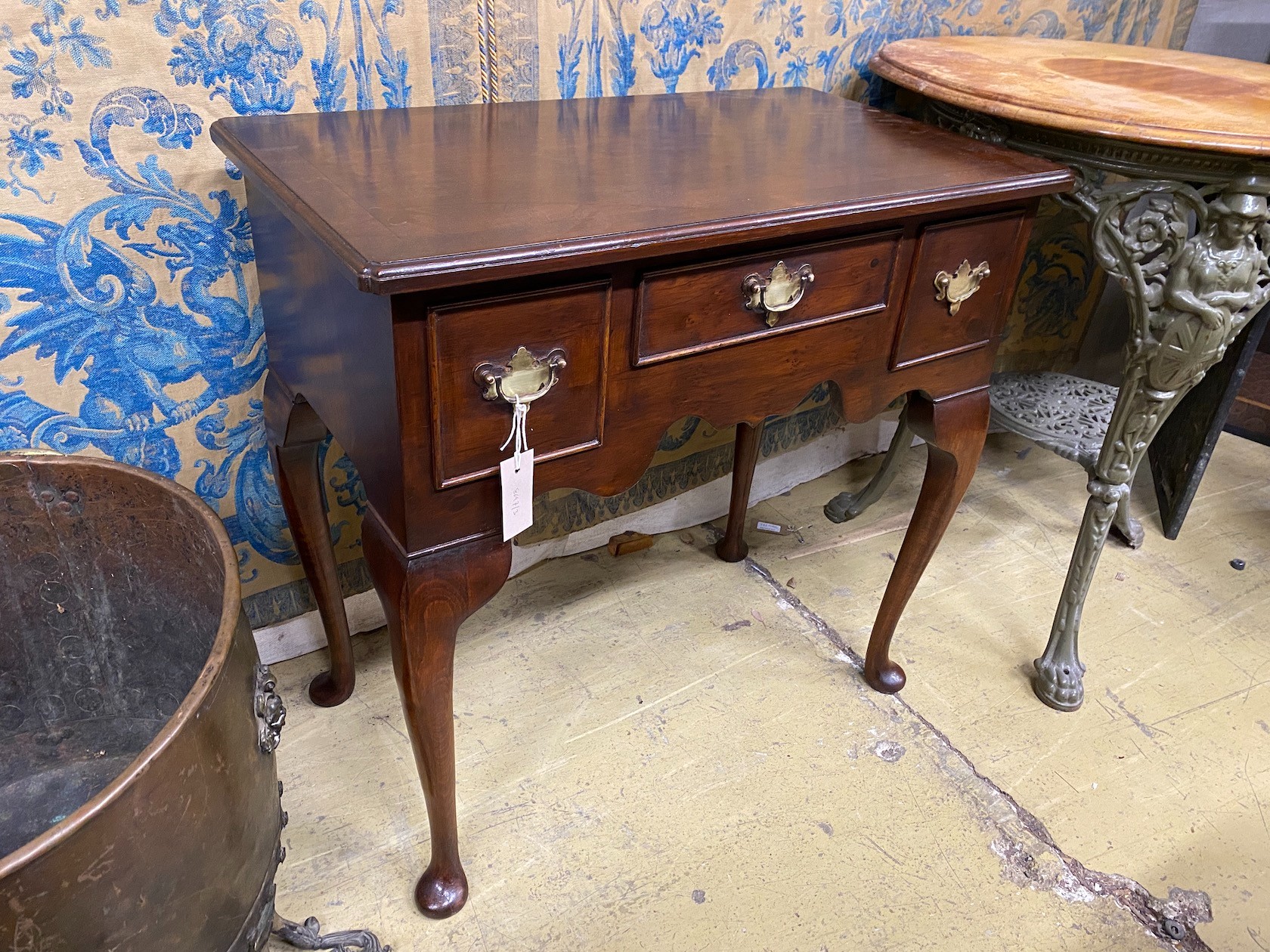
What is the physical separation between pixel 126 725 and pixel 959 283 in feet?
3.80

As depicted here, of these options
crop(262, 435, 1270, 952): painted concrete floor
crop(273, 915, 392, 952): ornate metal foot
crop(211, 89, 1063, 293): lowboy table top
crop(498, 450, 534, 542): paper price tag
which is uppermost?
crop(211, 89, 1063, 293): lowboy table top

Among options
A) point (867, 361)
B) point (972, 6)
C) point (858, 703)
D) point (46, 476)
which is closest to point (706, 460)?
point (858, 703)

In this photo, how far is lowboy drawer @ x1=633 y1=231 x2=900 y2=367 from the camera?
95 centimetres

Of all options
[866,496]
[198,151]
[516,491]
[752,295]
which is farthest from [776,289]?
[866,496]

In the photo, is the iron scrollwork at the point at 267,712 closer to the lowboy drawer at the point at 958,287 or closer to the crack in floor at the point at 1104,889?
the lowboy drawer at the point at 958,287

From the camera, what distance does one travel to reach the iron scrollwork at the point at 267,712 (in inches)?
34.0

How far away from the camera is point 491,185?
0.96 metres

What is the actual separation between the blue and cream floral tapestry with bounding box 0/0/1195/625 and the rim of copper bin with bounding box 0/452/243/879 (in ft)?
0.82

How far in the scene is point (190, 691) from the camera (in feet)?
2.80

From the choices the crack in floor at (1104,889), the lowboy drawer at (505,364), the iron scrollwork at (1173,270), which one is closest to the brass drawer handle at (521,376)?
the lowboy drawer at (505,364)

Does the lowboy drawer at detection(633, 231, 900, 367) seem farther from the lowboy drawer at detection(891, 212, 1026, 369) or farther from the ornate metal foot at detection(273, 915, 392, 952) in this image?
the ornate metal foot at detection(273, 915, 392, 952)

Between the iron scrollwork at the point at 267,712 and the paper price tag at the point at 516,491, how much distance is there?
0.26m

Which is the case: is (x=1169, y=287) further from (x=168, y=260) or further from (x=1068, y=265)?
(x=168, y=260)

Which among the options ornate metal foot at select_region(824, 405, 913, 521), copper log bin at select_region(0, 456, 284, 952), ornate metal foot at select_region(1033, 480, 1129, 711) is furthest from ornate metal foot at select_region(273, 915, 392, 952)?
ornate metal foot at select_region(824, 405, 913, 521)
